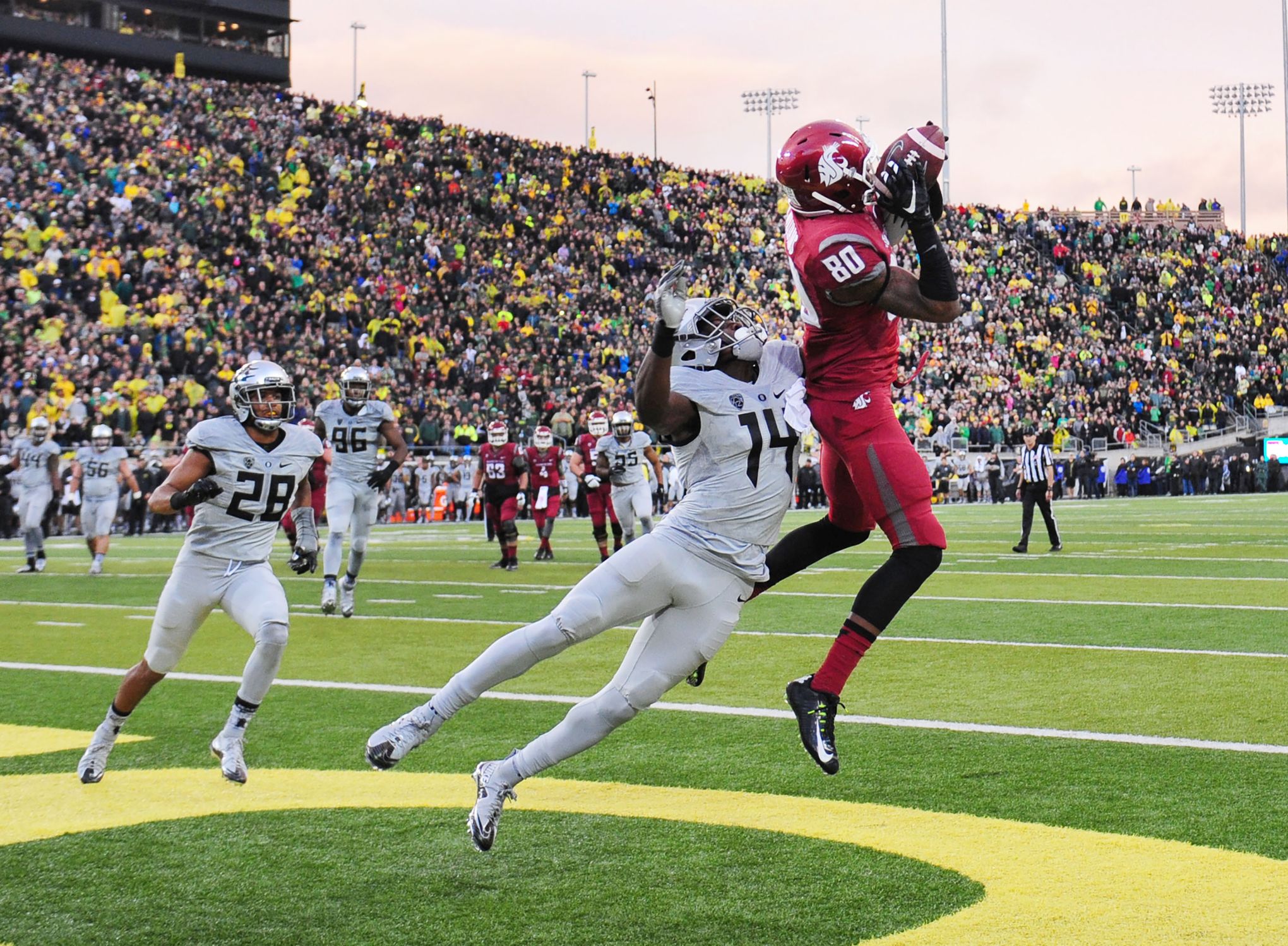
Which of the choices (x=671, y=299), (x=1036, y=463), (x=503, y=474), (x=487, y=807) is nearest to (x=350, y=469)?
(x=503, y=474)

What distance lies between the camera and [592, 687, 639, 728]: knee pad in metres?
4.57

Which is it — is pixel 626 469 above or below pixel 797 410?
below

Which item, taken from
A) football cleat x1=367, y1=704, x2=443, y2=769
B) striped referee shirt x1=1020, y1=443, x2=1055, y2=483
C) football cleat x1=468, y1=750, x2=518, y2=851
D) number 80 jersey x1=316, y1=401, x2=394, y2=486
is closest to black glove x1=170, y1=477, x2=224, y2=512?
football cleat x1=367, y1=704, x2=443, y2=769

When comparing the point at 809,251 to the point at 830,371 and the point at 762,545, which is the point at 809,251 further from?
the point at 762,545

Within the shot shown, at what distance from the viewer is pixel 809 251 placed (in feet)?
15.9

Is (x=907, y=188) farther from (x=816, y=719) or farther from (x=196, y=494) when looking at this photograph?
(x=196, y=494)

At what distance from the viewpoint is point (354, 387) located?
12.1 metres

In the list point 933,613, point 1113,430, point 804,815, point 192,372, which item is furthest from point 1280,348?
point 804,815

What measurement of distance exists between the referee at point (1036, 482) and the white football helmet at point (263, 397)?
13.3 meters

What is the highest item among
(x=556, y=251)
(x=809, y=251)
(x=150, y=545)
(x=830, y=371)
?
(x=556, y=251)

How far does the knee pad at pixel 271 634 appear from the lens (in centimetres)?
616

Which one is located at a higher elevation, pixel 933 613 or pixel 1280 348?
pixel 1280 348

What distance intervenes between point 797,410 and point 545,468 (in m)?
14.1

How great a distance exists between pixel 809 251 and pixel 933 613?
24.2 feet
